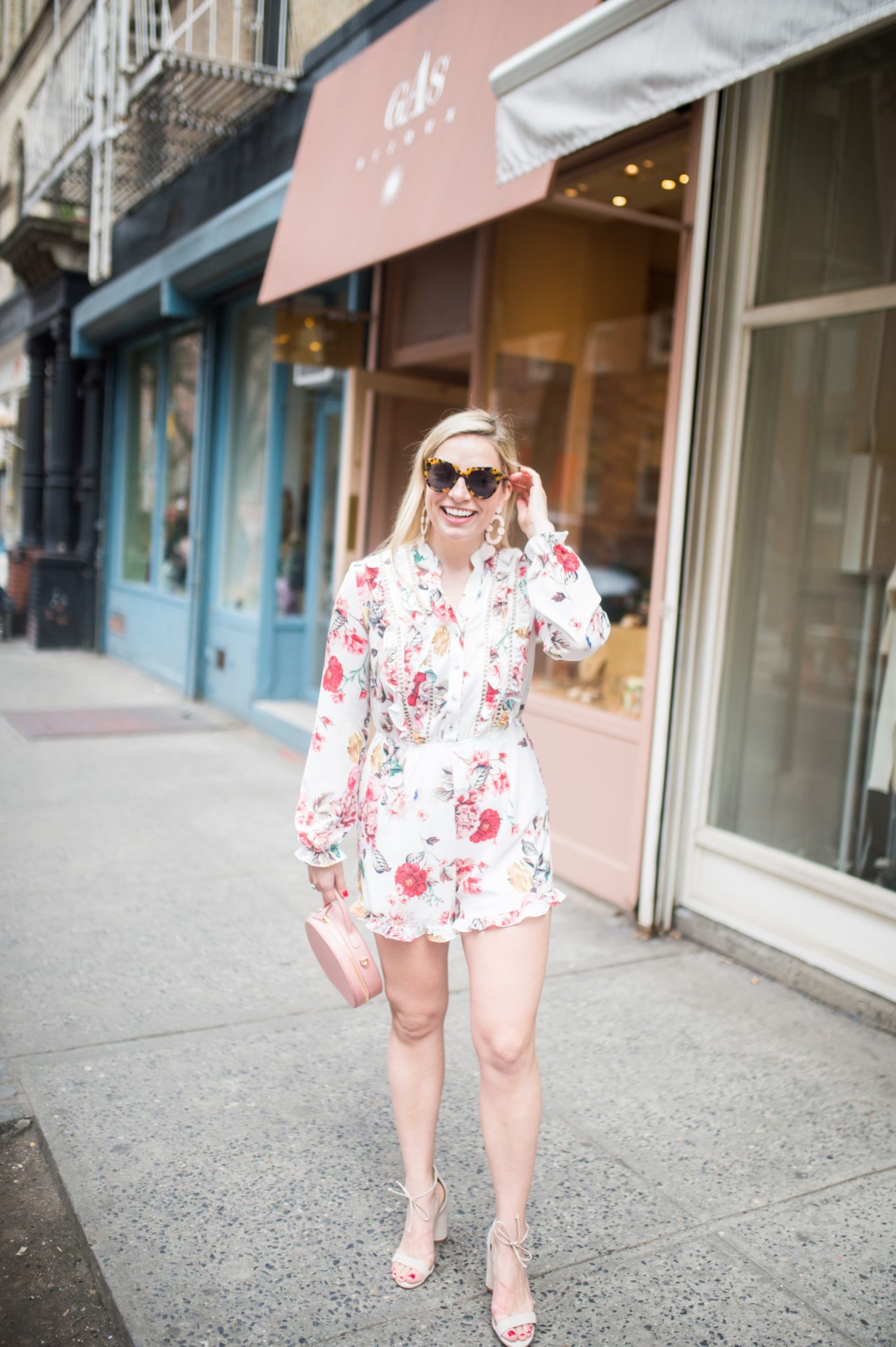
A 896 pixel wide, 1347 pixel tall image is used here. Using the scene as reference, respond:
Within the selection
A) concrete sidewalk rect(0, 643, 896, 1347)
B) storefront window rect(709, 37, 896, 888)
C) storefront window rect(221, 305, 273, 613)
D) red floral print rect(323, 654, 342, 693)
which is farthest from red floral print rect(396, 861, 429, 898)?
storefront window rect(221, 305, 273, 613)

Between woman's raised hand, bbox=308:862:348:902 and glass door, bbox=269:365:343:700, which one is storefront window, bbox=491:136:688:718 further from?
woman's raised hand, bbox=308:862:348:902

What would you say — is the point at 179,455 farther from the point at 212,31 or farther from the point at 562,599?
the point at 562,599

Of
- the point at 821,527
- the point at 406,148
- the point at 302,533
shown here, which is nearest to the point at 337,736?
the point at 821,527

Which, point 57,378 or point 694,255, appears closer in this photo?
point 694,255

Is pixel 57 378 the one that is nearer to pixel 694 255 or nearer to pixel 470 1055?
pixel 694 255

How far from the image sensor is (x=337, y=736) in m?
2.46

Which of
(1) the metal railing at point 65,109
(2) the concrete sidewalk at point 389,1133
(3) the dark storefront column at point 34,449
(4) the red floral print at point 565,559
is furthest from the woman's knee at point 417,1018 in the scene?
(3) the dark storefront column at point 34,449

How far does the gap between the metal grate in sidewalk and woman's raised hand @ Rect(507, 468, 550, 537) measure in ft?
20.4

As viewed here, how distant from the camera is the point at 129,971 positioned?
4082 millimetres

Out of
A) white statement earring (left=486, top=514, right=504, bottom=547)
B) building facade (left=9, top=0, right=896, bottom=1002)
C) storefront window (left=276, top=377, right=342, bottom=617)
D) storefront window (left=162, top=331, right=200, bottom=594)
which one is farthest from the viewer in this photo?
storefront window (left=162, top=331, right=200, bottom=594)

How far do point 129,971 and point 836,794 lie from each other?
113 inches

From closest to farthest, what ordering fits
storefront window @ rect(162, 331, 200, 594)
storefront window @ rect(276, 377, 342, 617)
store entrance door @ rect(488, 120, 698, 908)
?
store entrance door @ rect(488, 120, 698, 908) < storefront window @ rect(276, 377, 342, 617) < storefront window @ rect(162, 331, 200, 594)

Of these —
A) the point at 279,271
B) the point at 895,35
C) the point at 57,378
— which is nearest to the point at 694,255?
the point at 895,35

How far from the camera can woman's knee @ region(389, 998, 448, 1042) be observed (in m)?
2.43
